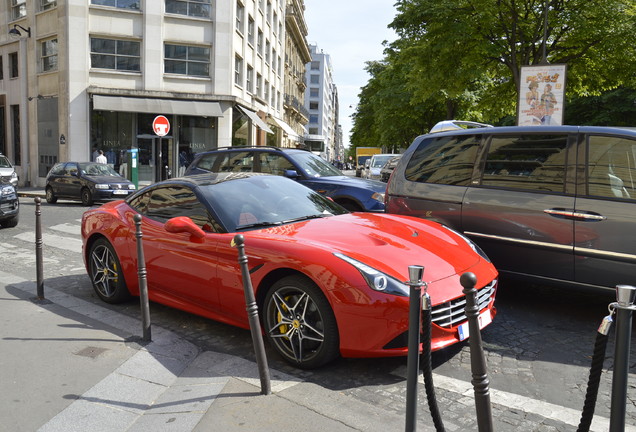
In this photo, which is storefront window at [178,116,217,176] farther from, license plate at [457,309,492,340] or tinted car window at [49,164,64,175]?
license plate at [457,309,492,340]

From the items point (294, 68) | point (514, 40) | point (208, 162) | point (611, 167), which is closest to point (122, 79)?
point (514, 40)

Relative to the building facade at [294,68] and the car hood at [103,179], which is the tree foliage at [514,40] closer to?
the car hood at [103,179]

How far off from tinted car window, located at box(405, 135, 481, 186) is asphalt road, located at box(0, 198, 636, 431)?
1366 millimetres

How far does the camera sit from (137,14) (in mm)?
25500

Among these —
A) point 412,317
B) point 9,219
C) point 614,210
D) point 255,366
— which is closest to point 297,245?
point 255,366

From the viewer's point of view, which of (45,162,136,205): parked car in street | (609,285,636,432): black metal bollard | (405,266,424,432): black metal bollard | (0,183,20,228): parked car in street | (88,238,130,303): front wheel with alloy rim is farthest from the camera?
(45,162,136,205): parked car in street

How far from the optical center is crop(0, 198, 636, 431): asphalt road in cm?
335

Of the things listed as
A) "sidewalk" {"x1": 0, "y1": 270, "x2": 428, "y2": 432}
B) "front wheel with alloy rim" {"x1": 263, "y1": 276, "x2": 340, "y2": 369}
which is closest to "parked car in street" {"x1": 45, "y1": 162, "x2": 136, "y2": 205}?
"sidewalk" {"x1": 0, "y1": 270, "x2": 428, "y2": 432}

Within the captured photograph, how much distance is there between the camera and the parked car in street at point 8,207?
1091 cm

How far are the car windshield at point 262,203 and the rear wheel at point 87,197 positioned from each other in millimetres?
12942

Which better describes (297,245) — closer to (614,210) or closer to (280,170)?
(614,210)

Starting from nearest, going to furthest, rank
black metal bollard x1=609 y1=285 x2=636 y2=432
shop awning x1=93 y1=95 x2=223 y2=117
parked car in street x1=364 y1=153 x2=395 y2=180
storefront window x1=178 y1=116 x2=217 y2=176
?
black metal bollard x1=609 y1=285 x2=636 y2=432
parked car in street x1=364 y1=153 x2=395 y2=180
shop awning x1=93 y1=95 x2=223 y2=117
storefront window x1=178 y1=116 x2=217 y2=176

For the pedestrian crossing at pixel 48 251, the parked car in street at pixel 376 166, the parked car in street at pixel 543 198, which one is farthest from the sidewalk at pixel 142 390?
the parked car in street at pixel 376 166

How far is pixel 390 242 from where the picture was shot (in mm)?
4148
